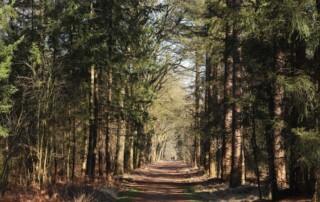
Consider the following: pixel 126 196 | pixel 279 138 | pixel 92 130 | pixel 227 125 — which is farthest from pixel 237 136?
pixel 92 130

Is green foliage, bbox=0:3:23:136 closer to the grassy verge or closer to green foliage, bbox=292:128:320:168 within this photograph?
the grassy verge

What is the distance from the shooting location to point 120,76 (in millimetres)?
29812

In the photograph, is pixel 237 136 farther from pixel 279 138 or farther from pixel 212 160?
pixel 212 160

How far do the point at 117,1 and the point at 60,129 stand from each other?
24.4 ft

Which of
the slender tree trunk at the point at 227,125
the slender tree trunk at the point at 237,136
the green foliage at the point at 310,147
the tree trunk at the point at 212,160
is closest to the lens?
the green foliage at the point at 310,147

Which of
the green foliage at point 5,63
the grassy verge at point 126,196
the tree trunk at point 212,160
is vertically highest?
the green foliage at point 5,63

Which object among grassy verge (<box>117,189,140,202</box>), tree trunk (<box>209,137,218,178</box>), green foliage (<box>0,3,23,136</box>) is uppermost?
green foliage (<box>0,3,23,136</box>)

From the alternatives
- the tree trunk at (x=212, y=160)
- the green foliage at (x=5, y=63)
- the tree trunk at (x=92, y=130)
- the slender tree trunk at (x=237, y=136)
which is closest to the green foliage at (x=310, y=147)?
the slender tree trunk at (x=237, y=136)

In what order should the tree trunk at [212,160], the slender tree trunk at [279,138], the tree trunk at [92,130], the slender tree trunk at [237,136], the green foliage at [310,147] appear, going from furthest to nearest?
the tree trunk at [212,160], the tree trunk at [92,130], the slender tree trunk at [237,136], the slender tree trunk at [279,138], the green foliage at [310,147]

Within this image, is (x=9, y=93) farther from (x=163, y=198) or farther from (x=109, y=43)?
(x=163, y=198)

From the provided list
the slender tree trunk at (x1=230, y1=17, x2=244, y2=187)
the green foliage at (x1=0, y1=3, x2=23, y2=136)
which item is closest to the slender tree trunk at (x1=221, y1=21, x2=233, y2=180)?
the slender tree trunk at (x1=230, y1=17, x2=244, y2=187)

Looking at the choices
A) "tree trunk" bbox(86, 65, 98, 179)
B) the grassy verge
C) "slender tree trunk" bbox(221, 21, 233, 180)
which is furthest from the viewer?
"tree trunk" bbox(86, 65, 98, 179)

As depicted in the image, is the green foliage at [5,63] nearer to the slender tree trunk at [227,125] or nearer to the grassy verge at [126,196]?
the grassy verge at [126,196]

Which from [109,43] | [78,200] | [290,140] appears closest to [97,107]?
[109,43]
